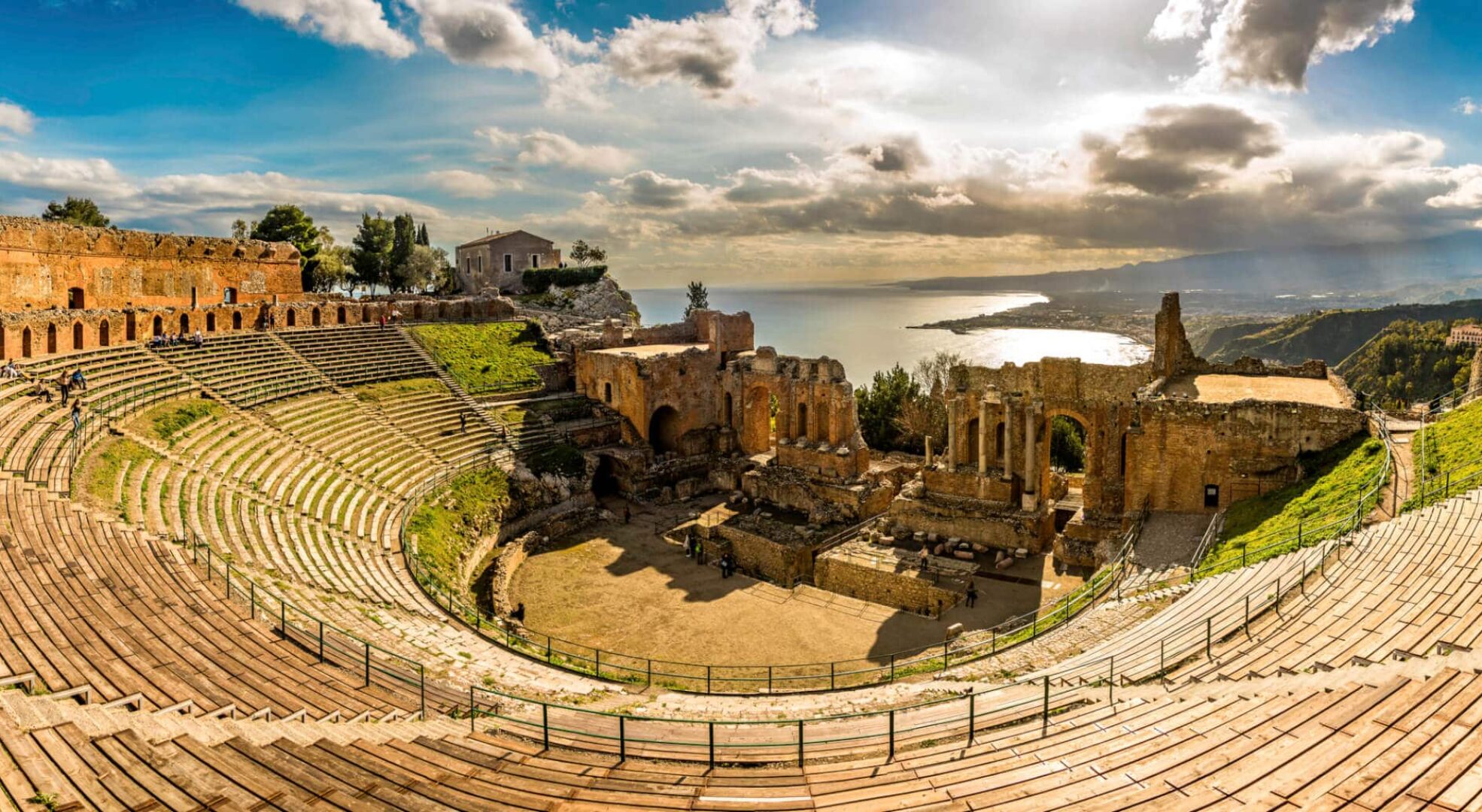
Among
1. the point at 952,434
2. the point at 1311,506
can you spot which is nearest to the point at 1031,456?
the point at 952,434

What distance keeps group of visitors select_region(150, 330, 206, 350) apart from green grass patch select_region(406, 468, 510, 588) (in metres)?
12.2

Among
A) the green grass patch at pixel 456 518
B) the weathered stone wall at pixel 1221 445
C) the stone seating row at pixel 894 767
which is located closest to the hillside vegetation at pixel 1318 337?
the weathered stone wall at pixel 1221 445

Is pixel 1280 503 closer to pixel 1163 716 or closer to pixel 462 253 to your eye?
pixel 1163 716

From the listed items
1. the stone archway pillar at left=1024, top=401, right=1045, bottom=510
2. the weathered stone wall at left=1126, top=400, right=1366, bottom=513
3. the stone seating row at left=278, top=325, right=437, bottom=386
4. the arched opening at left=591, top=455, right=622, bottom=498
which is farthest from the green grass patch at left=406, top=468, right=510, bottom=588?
the weathered stone wall at left=1126, top=400, right=1366, bottom=513

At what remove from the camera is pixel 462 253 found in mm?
63531

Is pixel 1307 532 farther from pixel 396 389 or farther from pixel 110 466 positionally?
pixel 396 389

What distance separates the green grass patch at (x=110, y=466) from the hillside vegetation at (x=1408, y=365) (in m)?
79.3

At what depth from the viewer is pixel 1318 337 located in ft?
331

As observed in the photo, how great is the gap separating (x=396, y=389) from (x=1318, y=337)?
11161 cm

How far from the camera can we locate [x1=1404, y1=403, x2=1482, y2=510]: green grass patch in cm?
1431

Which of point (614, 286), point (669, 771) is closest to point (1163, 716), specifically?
point (669, 771)

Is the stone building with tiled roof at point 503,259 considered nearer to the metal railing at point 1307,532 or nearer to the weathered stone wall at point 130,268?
the weathered stone wall at point 130,268

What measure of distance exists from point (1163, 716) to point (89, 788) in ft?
37.6

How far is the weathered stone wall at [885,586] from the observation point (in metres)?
21.6
